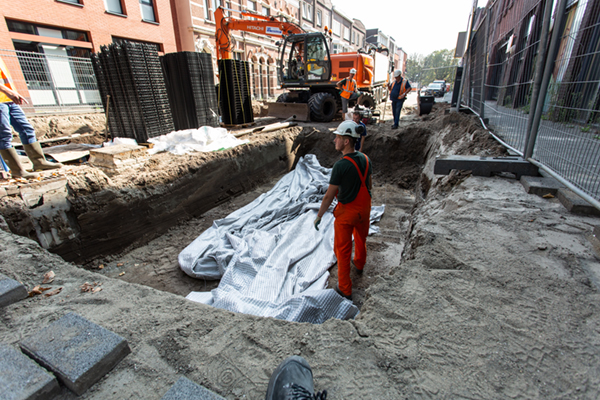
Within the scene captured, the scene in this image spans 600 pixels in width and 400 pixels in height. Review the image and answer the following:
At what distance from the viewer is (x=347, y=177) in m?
3.11

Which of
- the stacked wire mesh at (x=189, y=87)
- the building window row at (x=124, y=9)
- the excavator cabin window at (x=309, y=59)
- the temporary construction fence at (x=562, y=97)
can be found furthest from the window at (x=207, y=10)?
the temporary construction fence at (x=562, y=97)

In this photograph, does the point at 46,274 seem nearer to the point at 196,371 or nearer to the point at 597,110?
the point at 196,371

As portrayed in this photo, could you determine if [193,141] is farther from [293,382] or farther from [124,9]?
[124,9]

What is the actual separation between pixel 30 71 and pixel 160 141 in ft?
24.2

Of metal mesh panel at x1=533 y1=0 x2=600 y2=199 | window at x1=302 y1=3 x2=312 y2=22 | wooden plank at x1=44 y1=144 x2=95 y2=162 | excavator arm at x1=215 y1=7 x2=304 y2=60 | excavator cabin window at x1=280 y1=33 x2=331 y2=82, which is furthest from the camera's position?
window at x1=302 y1=3 x2=312 y2=22

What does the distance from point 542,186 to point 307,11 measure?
33.1 m

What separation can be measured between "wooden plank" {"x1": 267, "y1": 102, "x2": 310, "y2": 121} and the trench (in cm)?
323

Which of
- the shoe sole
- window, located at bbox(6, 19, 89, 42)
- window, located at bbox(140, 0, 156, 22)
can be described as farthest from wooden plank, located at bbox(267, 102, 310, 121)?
window, located at bbox(140, 0, 156, 22)

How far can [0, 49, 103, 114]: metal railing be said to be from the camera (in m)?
9.04

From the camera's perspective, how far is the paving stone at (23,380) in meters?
1.31

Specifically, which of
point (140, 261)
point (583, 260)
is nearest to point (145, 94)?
point (140, 261)

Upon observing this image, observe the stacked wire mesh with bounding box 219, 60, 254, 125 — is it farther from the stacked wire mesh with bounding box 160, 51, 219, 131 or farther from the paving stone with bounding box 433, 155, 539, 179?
the paving stone with bounding box 433, 155, 539, 179

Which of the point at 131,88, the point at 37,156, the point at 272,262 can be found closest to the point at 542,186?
the point at 272,262

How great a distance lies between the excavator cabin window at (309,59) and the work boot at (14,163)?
28.3 ft
